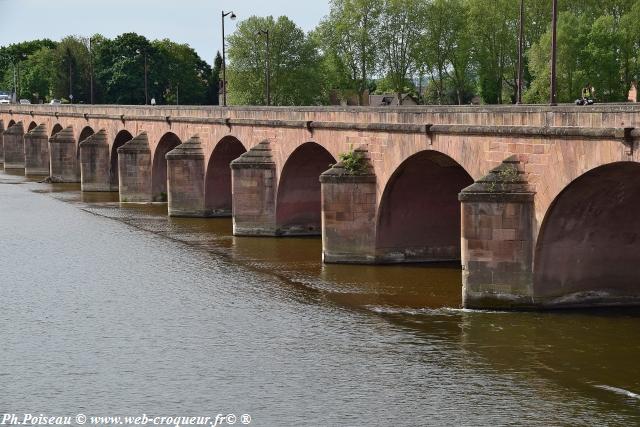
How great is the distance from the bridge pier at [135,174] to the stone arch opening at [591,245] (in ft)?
120

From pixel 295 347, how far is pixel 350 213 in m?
11.6

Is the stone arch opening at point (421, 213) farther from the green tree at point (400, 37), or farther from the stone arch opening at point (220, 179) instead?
the green tree at point (400, 37)

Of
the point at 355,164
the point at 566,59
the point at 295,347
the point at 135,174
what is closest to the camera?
the point at 295,347

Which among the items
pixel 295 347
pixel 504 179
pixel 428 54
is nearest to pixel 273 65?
pixel 428 54

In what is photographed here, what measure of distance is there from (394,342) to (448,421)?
5.79 meters

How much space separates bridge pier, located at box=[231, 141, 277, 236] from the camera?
45.6 metres

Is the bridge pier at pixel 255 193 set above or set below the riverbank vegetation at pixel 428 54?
below

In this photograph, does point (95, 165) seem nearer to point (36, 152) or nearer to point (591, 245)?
point (36, 152)

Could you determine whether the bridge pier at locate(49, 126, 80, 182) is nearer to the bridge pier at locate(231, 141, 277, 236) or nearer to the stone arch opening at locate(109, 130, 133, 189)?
the stone arch opening at locate(109, 130, 133, 189)

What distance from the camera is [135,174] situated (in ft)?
203

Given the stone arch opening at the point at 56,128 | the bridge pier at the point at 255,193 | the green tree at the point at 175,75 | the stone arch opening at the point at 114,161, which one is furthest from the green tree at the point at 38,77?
the bridge pier at the point at 255,193

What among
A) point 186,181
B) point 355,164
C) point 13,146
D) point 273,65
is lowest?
point 186,181

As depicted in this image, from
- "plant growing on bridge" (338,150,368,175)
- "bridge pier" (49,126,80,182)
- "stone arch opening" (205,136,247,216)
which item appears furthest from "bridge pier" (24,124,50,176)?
"plant growing on bridge" (338,150,368,175)

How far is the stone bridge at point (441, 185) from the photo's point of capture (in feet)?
92.9
